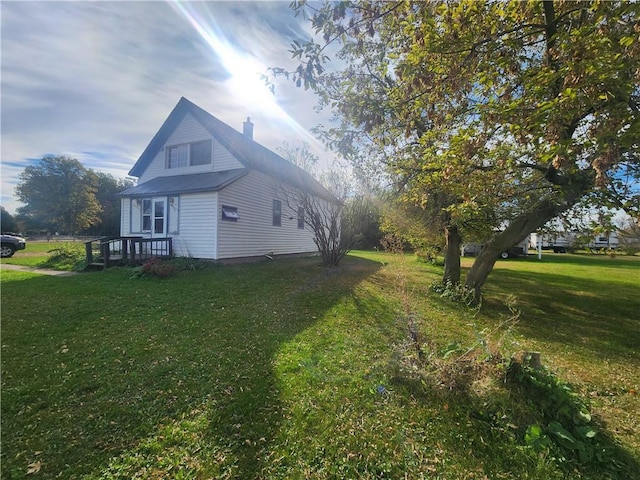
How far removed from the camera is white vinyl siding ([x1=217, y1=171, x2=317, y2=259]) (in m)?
11.5

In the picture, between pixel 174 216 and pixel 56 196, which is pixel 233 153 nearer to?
pixel 174 216

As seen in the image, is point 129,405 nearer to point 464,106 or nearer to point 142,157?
point 464,106

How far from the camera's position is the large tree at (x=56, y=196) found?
35781mm

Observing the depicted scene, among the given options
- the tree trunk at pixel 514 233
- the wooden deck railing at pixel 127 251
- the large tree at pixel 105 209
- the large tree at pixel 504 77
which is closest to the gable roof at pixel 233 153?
the wooden deck railing at pixel 127 251

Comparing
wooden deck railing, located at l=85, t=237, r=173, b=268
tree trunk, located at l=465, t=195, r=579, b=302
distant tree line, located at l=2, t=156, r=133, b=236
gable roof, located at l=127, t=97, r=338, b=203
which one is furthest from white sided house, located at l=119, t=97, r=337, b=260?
distant tree line, located at l=2, t=156, r=133, b=236

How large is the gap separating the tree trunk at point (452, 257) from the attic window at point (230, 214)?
811 cm

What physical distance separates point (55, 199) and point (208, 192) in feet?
129

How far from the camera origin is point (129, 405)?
2.69 meters

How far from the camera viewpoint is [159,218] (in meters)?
12.1

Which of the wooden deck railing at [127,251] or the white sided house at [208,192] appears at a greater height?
the white sided house at [208,192]

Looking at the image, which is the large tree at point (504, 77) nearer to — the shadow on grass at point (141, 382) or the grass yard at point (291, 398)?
the grass yard at point (291, 398)

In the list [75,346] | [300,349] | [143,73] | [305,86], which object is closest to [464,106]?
[305,86]

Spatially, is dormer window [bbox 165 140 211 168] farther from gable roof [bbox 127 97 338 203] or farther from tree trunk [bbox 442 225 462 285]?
tree trunk [bbox 442 225 462 285]

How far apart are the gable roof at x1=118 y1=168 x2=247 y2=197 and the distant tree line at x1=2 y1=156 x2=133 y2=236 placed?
3244 cm
